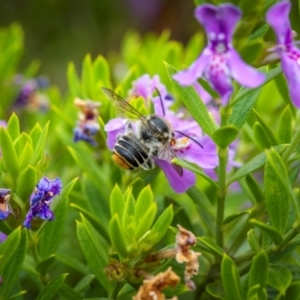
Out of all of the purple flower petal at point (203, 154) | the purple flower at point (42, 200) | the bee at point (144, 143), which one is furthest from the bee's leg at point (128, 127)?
the purple flower at point (42, 200)

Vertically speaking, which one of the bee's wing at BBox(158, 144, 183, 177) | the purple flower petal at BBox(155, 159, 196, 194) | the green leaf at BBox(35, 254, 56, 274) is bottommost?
the green leaf at BBox(35, 254, 56, 274)

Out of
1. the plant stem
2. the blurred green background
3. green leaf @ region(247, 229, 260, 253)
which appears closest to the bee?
the plant stem

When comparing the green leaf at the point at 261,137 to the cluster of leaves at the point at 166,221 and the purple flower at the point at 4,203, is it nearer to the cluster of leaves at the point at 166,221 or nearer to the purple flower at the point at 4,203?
the cluster of leaves at the point at 166,221

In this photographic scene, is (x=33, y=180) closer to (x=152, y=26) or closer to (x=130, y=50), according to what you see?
(x=130, y=50)

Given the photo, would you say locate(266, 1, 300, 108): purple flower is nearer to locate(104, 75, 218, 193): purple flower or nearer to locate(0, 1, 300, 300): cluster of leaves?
locate(0, 1, 300, 300): cluster of leaves

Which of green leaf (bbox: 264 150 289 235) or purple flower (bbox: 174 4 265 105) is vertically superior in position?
purple flower (bbox: 174 4 265 105)
